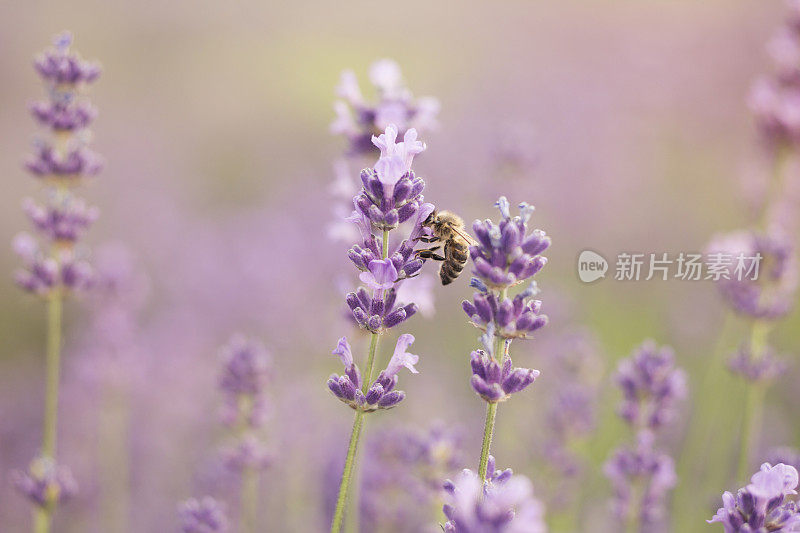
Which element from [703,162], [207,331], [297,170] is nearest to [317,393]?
[207,331]

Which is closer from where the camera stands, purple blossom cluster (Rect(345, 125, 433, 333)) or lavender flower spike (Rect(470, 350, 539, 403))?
lavender flower spike (Rect(470, 350, 539, 403))

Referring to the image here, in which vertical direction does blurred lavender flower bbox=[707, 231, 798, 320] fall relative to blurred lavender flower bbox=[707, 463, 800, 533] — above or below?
above

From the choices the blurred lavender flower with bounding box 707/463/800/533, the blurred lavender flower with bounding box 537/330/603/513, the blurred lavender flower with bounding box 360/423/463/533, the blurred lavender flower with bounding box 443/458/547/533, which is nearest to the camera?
the blurred lavender flower with bounding box 443/458/547/533

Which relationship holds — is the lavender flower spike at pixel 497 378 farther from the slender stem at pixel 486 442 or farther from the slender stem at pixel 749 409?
the slender stem at pixel 749 409

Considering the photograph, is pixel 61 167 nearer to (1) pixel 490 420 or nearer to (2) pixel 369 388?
(2) pixel 369 388

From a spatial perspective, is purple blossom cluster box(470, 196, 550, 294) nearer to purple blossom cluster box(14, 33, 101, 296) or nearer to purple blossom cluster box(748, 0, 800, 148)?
purple blossom cluster box(14, 33, 101, 296)

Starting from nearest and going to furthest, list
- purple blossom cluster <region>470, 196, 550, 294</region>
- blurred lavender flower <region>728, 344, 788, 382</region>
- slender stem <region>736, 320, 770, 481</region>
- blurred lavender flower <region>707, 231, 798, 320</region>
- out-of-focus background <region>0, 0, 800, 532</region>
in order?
purple blossom cluster <region>470, 196, 550, 294</region> → slender stem <region>736, 320, 770, 481</region> → blurred lavender flower <region>728, 344, 788, 382</region> → blurred lavender flower <region>707, 231, 798, 320</region> → out-of-focus background <region>0, 0, 800, 532</region>

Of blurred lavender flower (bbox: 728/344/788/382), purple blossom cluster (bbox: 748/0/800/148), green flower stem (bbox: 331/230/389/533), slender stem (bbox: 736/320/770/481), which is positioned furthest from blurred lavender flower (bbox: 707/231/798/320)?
green flower stem (bbox: 331/230/389/533)

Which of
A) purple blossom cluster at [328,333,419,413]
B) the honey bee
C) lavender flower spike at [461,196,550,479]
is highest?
the honey bee
